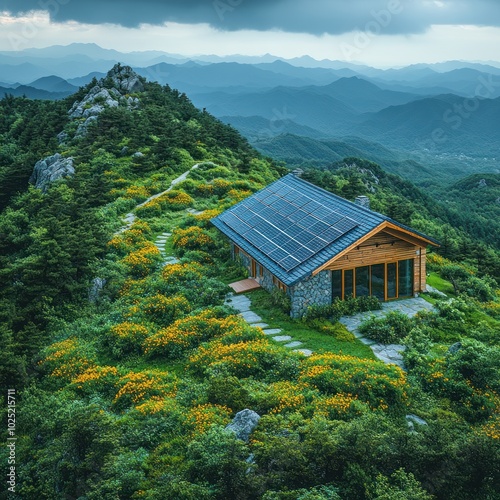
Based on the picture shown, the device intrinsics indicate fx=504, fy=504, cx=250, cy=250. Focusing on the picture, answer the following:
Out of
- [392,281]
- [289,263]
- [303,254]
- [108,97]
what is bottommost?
[392,281]

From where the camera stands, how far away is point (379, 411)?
42.4ft

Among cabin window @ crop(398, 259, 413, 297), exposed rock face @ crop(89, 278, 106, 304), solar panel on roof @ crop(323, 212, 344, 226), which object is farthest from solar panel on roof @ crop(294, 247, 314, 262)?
exposed rock face @ crop(89, 278, 106, 304)

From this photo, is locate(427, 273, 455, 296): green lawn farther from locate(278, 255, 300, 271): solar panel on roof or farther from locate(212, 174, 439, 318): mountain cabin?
locate(278, 255, 300, 271): solar panel on roof

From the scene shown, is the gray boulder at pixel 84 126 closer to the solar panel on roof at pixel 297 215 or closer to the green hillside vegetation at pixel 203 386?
the green hillside vegetation at pixel 203 386

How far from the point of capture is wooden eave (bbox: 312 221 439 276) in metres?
19.3

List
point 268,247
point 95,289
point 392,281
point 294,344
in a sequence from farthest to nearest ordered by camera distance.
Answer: point 95,289 → point 268,247 → point 392,281 → point 294,344

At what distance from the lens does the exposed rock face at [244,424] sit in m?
11.9

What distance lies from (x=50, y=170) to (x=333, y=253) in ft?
120

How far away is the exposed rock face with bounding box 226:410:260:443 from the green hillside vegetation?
→ 0.63 feet

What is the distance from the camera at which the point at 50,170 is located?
47562 mm

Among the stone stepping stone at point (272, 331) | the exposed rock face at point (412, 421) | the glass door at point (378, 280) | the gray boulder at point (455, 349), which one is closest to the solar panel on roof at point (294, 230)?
the glass door at point (378, 280)

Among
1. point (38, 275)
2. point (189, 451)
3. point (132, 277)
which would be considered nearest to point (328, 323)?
point (189, 451)

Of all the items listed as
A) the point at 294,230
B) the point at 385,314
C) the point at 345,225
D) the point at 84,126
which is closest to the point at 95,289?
the point at 294,230

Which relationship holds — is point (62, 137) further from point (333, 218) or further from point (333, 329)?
point (333, 329)
